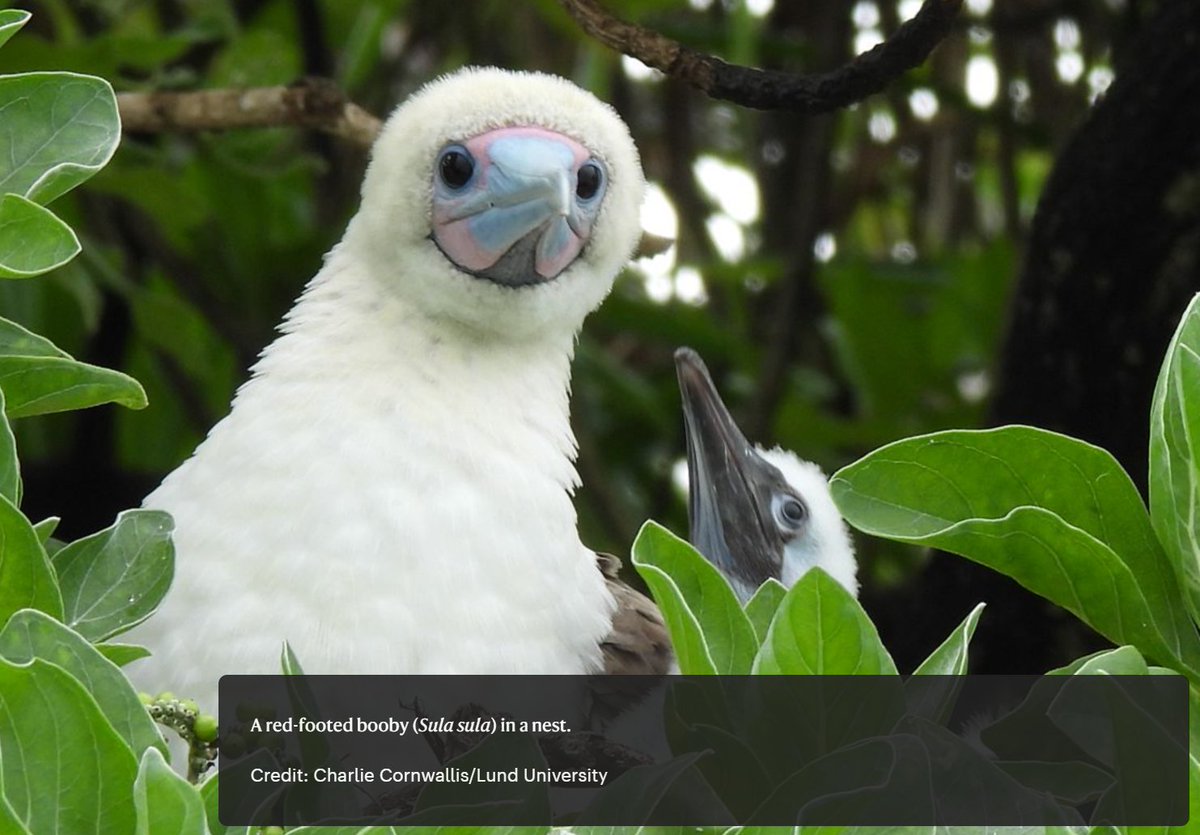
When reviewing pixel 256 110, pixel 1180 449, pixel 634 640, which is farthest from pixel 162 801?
pixel 256 110

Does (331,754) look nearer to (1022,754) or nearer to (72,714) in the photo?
(72,714)

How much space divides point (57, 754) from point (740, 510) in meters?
1.51

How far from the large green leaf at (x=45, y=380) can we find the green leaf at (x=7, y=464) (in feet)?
0.47

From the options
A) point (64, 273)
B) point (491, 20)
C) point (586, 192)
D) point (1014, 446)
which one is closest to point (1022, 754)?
point (1014, 446)

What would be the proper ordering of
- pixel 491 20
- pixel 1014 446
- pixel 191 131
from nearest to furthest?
1. pixel 1014 446
2. pixel 191 131
3. pixel 491 20

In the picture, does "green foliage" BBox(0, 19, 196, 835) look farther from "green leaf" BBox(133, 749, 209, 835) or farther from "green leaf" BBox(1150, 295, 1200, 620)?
"green leaf" BBox(1150, 295, 1200, 620)

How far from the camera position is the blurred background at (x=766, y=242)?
3031 mm

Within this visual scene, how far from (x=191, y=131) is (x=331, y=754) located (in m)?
1.63

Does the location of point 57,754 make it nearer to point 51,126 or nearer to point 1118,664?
point 51,126

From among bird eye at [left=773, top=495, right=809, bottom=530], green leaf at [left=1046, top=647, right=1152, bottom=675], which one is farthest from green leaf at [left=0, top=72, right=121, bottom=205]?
bird eye at [left=773, top=495, right=809, bottom=530]

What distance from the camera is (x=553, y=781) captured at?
1643 millimetres

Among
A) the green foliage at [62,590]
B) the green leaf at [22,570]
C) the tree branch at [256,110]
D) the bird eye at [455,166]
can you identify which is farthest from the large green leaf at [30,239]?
the tree branch at [256,110]

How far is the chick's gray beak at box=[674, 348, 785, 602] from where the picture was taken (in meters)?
2.60

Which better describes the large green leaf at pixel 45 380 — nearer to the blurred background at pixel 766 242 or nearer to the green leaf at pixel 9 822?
the green leaf at pixel 9 822
